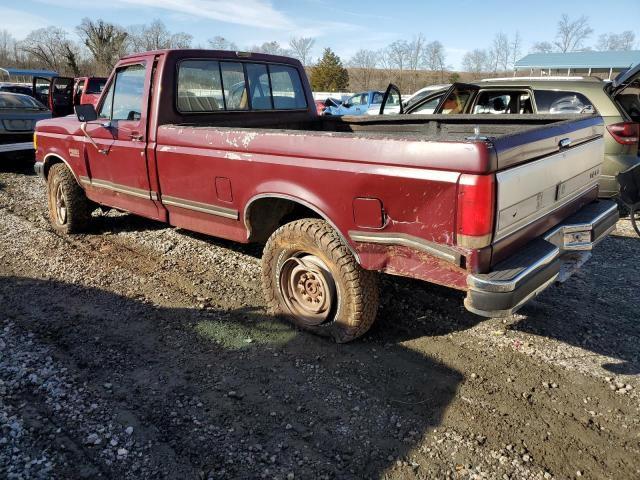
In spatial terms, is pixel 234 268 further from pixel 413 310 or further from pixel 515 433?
pixel 515 433

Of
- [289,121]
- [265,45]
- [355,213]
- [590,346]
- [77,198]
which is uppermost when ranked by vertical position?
[265,45]

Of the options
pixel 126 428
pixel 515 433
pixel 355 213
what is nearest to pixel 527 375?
pixel 515 433

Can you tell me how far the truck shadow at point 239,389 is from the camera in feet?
8.15

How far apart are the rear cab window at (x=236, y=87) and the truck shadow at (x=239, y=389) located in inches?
77.5

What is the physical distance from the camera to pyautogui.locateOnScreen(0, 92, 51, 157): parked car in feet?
33.3

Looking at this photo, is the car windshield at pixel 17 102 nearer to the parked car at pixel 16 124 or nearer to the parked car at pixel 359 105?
the parked car at pixel 16 124

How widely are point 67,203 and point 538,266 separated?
5227 millimetres

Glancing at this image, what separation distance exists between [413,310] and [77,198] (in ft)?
13.8

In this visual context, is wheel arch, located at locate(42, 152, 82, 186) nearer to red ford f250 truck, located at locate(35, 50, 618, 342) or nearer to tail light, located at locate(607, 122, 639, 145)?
red ford f250 truck, located at locate(35, 50, 618, 342)

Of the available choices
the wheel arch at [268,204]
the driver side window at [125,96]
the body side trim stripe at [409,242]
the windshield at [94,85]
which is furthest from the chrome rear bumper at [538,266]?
the windshield at [94,85]

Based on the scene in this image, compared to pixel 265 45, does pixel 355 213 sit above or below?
below

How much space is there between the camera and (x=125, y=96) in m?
4.86

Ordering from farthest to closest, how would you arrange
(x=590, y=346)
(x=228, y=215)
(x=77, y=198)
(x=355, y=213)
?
(x=77, y=198) → (x=228, y=215) → (x=590, y=346) → (x=355, y=213)

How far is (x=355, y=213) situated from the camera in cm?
303
